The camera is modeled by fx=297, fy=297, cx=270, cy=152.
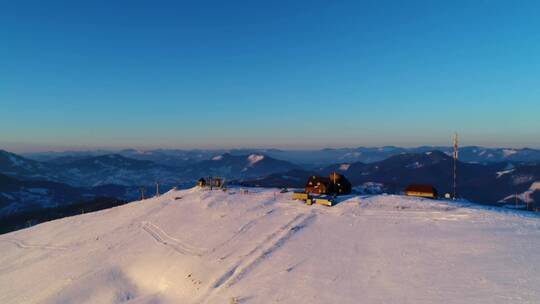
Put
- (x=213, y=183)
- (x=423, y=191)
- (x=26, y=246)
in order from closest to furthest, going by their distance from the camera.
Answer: (x=26, y=246)
(x=423, y=191)
(x=213, y=183)

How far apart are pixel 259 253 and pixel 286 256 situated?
3.23 meters

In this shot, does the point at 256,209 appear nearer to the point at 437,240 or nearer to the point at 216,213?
the point at 216,213

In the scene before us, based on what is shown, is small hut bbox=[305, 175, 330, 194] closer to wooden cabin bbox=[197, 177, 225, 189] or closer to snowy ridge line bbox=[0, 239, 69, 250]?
wooden cabin bbox=[197, 177, 225, 189]

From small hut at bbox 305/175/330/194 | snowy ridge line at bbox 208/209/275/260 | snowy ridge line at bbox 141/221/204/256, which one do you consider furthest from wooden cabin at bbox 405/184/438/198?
snowy ridge line at bbox 141/221/204/256

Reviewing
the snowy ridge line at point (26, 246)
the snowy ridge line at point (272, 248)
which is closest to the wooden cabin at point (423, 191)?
the snowy ridge line at point (272, 248)

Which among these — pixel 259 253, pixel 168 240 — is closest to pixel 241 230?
pixel 259 253

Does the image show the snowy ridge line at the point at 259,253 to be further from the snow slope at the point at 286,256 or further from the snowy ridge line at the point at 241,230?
the snowy ridge line at the point at 241,230

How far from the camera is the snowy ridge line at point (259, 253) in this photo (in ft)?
90.0

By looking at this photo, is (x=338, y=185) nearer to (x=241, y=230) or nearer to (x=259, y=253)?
(x=241, y=230)

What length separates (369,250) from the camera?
3066 centimetres

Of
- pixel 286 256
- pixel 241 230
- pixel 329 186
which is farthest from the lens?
pixel 329 186

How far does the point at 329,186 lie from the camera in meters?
69.3

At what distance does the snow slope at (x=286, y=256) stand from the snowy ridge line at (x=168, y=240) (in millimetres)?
262

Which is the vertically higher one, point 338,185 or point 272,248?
point 338,185
